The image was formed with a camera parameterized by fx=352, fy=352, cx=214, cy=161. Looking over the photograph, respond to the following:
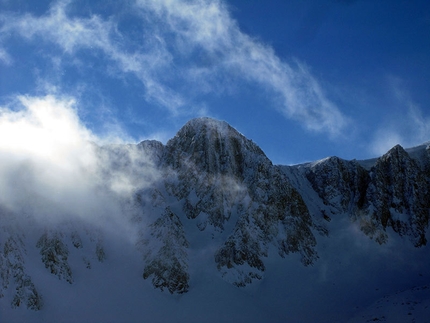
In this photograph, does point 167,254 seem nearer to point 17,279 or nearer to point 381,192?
point 17,279

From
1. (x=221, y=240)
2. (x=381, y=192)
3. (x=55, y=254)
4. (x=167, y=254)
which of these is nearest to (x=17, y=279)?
(x=55, y=254)

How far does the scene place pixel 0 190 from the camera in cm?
5853

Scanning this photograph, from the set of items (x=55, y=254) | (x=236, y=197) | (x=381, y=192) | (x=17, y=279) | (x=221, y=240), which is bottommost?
(x=17, y=279)

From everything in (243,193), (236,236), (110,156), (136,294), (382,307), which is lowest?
(382,307)

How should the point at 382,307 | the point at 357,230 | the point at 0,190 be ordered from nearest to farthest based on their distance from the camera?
the point at 382,307 → the point at 0,190 → the point at 357,230

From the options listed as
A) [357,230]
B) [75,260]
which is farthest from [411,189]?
[75,260]

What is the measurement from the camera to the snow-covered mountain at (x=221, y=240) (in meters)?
50.2

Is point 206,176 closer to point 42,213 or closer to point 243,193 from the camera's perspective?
point 243,193

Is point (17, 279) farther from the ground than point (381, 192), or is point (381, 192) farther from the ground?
point (381, 192)

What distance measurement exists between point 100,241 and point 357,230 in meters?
52.0

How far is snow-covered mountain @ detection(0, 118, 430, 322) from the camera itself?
50.2 metres

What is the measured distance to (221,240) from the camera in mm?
66438

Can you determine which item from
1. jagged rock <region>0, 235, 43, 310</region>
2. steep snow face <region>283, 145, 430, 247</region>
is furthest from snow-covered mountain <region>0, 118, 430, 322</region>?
steep snow face <region>283, 145, 430, 247</region>

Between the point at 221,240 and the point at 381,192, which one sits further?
the point at 381,192
